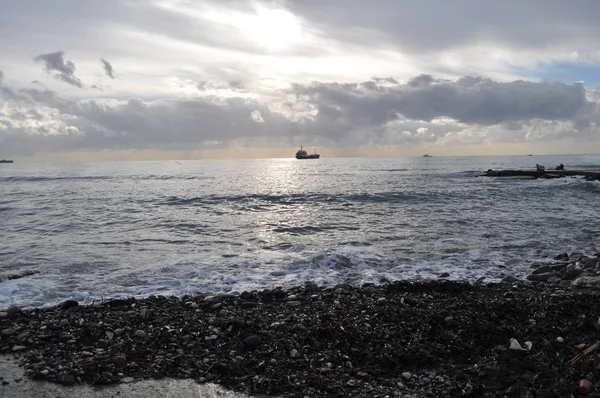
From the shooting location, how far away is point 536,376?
5.23 metres

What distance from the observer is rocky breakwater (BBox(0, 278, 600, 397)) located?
17.4 feet

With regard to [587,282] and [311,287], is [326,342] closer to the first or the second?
[311,287]

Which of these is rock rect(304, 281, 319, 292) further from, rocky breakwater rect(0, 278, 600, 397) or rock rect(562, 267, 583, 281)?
rock rect(562, 267, 583, 281)

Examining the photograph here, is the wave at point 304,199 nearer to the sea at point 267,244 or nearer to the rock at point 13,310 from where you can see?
the sea at point 267,244

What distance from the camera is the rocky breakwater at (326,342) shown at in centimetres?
530

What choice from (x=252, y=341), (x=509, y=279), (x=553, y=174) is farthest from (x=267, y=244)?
(x=553, y=174)

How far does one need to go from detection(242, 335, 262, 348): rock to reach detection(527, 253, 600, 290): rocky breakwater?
322 inches

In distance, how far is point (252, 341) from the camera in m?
6.45

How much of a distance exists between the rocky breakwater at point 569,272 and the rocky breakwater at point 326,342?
3.23ft

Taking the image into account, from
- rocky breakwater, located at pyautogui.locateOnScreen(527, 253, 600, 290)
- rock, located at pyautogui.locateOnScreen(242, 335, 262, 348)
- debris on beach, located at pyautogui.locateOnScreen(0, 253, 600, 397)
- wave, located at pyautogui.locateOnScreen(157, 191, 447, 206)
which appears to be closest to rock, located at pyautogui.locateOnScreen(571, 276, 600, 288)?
rocky breakwater, located at pyautogui.locateOnScreen(527, 253, 600, 290)

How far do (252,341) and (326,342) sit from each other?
1209 mm

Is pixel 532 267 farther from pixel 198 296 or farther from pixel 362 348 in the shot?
pixel 198 296

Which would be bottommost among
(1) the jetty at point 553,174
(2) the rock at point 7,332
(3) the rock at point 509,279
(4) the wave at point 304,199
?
(3) the rock at point 509,279

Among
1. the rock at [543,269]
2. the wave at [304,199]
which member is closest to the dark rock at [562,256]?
the rock at [543,269]
